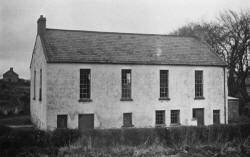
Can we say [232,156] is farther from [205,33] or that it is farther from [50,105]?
[205,33]

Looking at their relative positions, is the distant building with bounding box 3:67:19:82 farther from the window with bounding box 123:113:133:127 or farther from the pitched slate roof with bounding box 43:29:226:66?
the window with bounding box 123:113:133:127

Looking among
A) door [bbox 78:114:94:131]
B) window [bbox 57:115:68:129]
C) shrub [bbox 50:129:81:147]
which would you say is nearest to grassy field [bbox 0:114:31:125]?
window [bbox 57:115:68:129]

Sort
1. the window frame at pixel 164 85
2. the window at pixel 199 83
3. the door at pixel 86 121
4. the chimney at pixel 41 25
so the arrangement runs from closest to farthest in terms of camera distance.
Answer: the door at pixel 86 121 → the chimney at pixel 41 25 → the window frame at pixel 164 85 → the window at pixel 199 83

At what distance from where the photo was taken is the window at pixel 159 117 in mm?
28072

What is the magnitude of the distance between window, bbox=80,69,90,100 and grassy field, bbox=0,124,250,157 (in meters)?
9.25

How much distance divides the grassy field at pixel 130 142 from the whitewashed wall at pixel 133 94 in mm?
8430

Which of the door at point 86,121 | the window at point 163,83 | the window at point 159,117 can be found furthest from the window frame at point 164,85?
the door at point 86,121

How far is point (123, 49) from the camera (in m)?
28.8

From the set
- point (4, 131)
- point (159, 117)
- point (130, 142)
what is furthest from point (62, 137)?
point (159, 117)

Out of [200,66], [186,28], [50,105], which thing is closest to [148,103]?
[200,66]

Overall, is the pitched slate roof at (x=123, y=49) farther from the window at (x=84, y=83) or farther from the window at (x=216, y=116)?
the window at (x=216, y=116)

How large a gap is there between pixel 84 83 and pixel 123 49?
5.41 m

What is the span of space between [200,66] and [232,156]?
51.6 feet

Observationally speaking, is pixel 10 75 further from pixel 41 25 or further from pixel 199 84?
pixel 199 84
